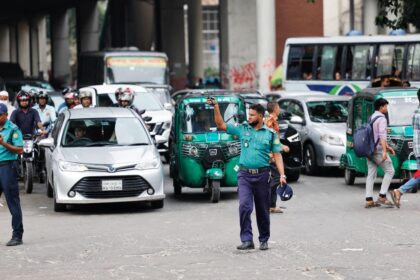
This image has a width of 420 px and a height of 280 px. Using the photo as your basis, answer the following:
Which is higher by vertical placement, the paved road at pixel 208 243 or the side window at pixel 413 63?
the side window at pixel 413 63

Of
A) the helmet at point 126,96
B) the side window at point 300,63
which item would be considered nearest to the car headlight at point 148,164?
the helmet at point 126,96

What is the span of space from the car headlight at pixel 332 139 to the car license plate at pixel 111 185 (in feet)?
24.6

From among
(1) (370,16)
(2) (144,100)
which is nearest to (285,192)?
(2) (144,100)

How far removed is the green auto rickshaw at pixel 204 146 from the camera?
723 inches

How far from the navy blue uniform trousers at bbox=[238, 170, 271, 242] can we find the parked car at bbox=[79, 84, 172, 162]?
40.5ft

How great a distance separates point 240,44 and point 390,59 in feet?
56.9

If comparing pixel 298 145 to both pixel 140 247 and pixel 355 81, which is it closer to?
pixel 140 247

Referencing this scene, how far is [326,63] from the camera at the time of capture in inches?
1369

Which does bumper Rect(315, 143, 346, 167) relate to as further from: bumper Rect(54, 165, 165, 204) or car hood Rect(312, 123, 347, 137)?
bumper Rect(54, 165, 165, 204)

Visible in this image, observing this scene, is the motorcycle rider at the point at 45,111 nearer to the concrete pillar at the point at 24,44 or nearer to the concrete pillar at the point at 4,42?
the concrete pillar at the point at 24,44

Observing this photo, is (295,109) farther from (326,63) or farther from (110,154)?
(326,63)

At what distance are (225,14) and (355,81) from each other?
54.9 feet

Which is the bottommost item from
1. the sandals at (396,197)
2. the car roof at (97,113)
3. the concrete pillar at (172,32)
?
the sandals at (396,197)

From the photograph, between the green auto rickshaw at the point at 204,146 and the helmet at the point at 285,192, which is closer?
the helmet at the point at 285,192
